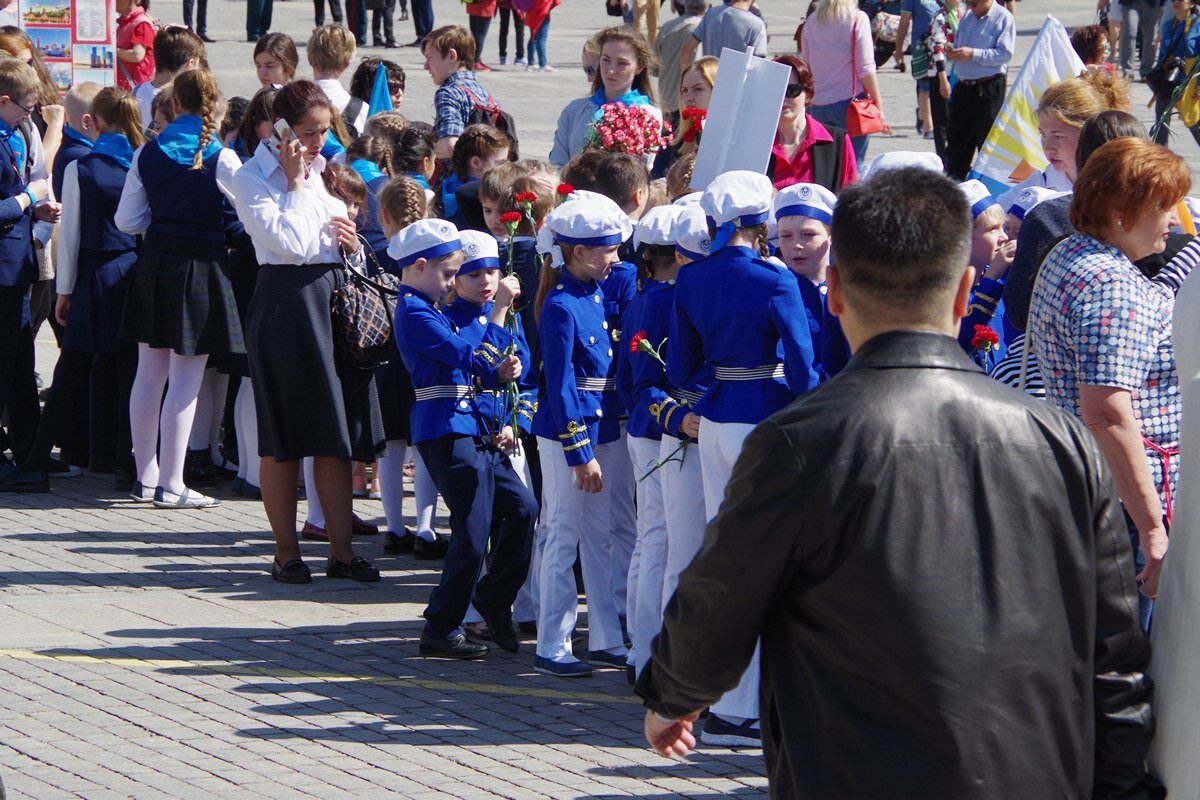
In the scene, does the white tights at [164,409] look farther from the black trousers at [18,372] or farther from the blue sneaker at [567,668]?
the blue sneaker at [567,668]

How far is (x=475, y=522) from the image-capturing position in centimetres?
659

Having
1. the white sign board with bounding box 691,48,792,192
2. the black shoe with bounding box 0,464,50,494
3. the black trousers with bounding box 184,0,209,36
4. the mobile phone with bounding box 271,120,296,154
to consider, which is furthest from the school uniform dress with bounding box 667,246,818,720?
the black trousers with bounding box 184,0,209,36

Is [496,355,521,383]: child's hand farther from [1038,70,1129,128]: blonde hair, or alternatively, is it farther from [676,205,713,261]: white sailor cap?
[1038,70,1129,128]: blonde hair

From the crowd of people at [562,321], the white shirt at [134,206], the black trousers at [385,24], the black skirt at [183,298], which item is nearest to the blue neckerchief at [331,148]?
the crowd of people at [562,321]

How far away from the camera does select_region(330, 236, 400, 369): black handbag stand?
301 inches

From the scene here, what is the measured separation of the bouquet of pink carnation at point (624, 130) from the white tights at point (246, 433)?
7.48 ft

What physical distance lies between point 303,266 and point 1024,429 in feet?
17.4

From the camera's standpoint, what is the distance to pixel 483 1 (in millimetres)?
22406

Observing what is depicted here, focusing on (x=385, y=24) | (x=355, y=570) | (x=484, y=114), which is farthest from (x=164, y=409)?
(x=385, y=24)

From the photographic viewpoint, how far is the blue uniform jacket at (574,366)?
20.8 ft

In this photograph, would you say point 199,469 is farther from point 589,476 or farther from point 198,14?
point 198,14

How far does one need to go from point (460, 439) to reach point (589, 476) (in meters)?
0.57

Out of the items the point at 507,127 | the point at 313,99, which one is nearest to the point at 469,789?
the point at 313,99

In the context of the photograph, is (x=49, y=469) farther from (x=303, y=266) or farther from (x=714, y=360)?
(x=714, y=360)
